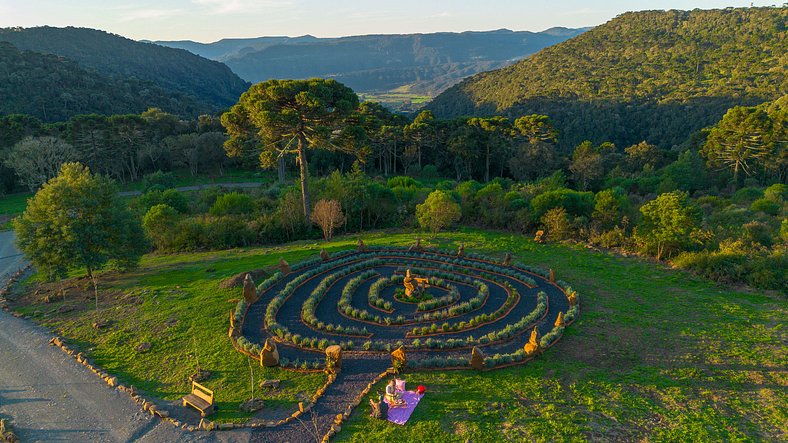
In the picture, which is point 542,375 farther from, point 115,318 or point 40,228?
point 40,228

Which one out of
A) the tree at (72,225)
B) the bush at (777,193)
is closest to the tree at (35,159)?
the tree at (72,225)

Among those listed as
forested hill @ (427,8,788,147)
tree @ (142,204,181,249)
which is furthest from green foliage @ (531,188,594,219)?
forested hill @ (427,8,788,147)

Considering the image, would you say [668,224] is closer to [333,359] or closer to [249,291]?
[333,359]

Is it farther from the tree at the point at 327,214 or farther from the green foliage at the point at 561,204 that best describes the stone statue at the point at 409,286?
the green foliage at the point at 561,204

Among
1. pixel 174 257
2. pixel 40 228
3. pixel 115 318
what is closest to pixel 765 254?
pixel 115 318

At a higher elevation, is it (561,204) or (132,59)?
(132,59)

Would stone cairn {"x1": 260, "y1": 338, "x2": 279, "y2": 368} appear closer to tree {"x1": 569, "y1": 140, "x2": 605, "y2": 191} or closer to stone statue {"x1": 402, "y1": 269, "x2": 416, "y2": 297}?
stone statue {"x1": 402, "y1": 269, "x2": 416, "y2": 297}

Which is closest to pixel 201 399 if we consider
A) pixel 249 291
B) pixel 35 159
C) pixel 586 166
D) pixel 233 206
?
pixel 249 291

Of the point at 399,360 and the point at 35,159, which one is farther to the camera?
the point at 35,159
